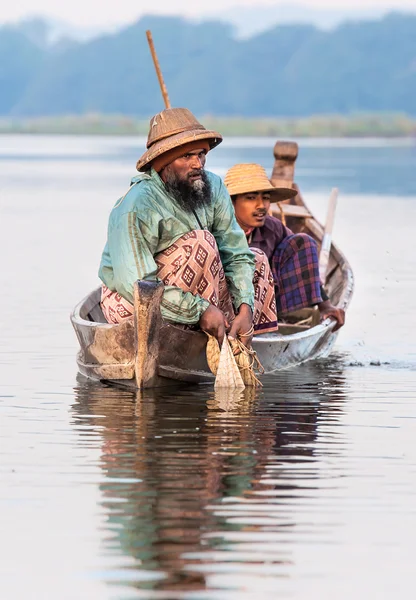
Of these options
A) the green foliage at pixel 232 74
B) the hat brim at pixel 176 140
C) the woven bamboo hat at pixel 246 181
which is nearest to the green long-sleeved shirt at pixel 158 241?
the hat brim at pixel 176 140

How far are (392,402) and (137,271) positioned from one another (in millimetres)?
1546

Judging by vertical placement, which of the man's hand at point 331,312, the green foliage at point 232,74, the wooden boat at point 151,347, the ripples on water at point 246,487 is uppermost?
the green foliage at point 232,74

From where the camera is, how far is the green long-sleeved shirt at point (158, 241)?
25.1 ft

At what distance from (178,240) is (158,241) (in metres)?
0.10

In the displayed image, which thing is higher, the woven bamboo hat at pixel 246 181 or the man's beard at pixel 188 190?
the woven bamboo hat at pixel 246 181

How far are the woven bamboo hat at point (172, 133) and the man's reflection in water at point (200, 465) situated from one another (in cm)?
129

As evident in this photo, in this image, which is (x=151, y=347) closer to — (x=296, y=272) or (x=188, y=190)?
(x=188, y=190)

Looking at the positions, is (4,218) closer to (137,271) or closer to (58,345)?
(58,345)

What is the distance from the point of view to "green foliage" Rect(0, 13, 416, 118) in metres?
159

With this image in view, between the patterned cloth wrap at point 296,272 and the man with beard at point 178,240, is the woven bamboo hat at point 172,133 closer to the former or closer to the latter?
the man with beard at point 178,240

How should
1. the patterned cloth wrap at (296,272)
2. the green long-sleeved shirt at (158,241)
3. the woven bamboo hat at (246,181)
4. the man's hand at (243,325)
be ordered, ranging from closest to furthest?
the green long-sleeved shirt at (158,241) < the man's hand at (243,325) < the woven bamboo hat at (246,181) < the patterned cloth wrap at (296,272)

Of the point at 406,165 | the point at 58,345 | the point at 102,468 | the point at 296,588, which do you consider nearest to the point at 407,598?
the point at 296,588

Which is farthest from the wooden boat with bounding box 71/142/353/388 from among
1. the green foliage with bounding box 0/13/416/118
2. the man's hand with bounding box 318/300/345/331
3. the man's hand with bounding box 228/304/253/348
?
the green foliage with bounding box 0/13/416/118

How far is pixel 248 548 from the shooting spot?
5.07 meters
